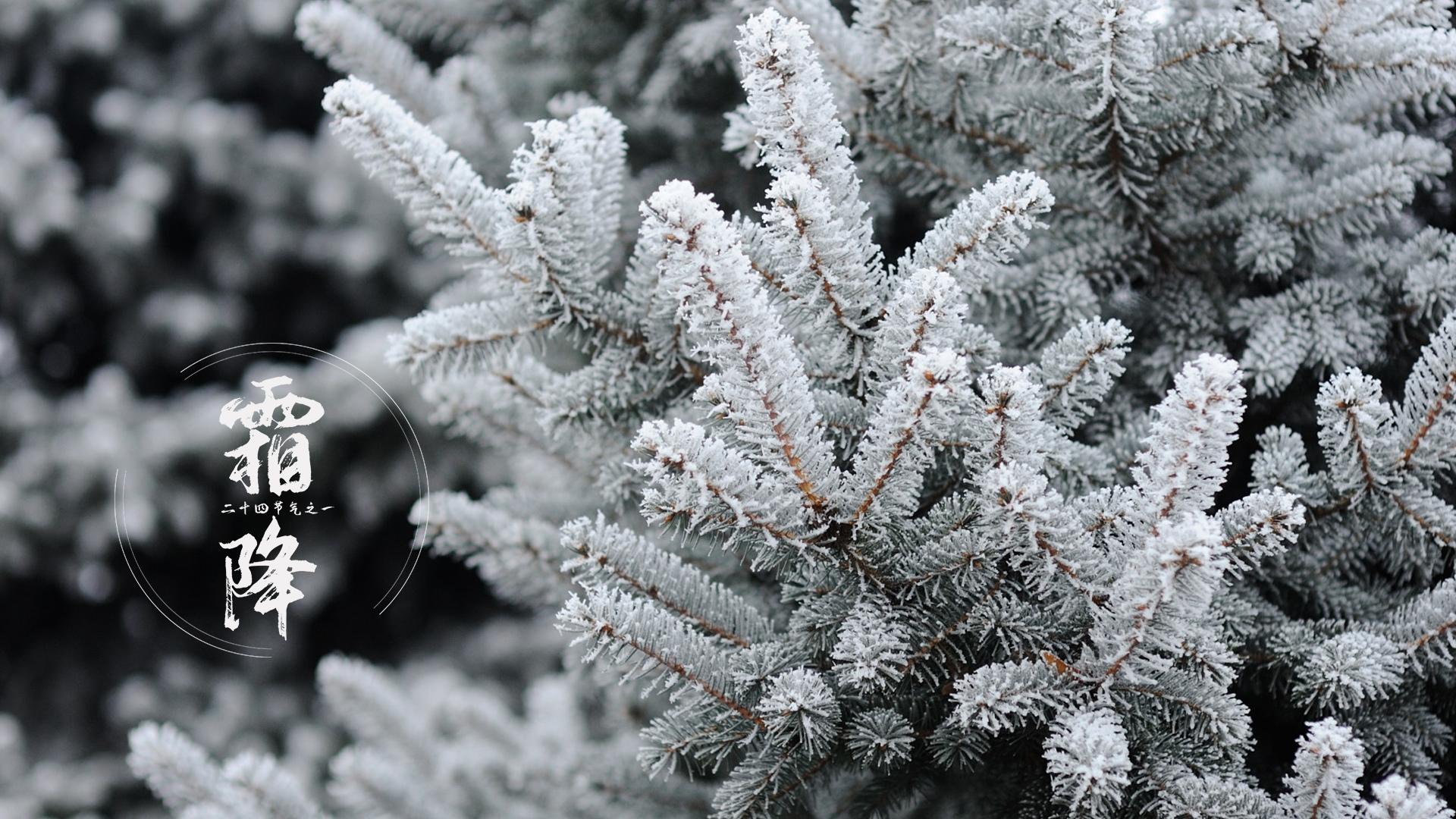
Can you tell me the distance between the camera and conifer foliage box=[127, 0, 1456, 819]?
60 cm

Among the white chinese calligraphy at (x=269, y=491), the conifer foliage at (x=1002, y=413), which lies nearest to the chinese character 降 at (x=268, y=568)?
the white chinese calligraphy at (x=269, y=491)

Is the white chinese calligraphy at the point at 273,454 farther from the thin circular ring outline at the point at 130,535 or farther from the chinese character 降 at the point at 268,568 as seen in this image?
the thin circular ring outline at the point at 130,535

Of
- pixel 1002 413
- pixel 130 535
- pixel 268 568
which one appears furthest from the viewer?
pixel 130 535

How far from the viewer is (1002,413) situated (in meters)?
0.59

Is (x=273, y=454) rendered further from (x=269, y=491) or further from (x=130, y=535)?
(x=130, y=535)

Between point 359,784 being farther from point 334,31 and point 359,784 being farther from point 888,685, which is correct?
point 334,31

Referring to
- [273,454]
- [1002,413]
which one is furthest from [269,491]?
[1002,413]

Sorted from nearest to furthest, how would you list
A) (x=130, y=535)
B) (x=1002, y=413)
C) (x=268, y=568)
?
1. (x=1002, y=413)
2. (x=268, y=568)
3. (x=130, y=535)

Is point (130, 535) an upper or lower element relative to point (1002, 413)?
upper

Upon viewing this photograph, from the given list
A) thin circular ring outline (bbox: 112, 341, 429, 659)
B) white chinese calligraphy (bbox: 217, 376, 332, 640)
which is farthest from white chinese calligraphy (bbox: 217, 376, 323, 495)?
thin circular ring outline (bbox: 112, 341, 429, 659)

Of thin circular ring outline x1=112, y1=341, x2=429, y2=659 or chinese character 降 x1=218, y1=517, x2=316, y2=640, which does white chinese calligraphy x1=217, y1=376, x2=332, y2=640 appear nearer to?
chinese character 降 x1=218, y1=517, x2=316, y2=640

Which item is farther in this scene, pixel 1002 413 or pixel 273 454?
pixel 273 454

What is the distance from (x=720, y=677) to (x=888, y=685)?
0.37 feet

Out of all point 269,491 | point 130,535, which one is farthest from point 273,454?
point 130,535
